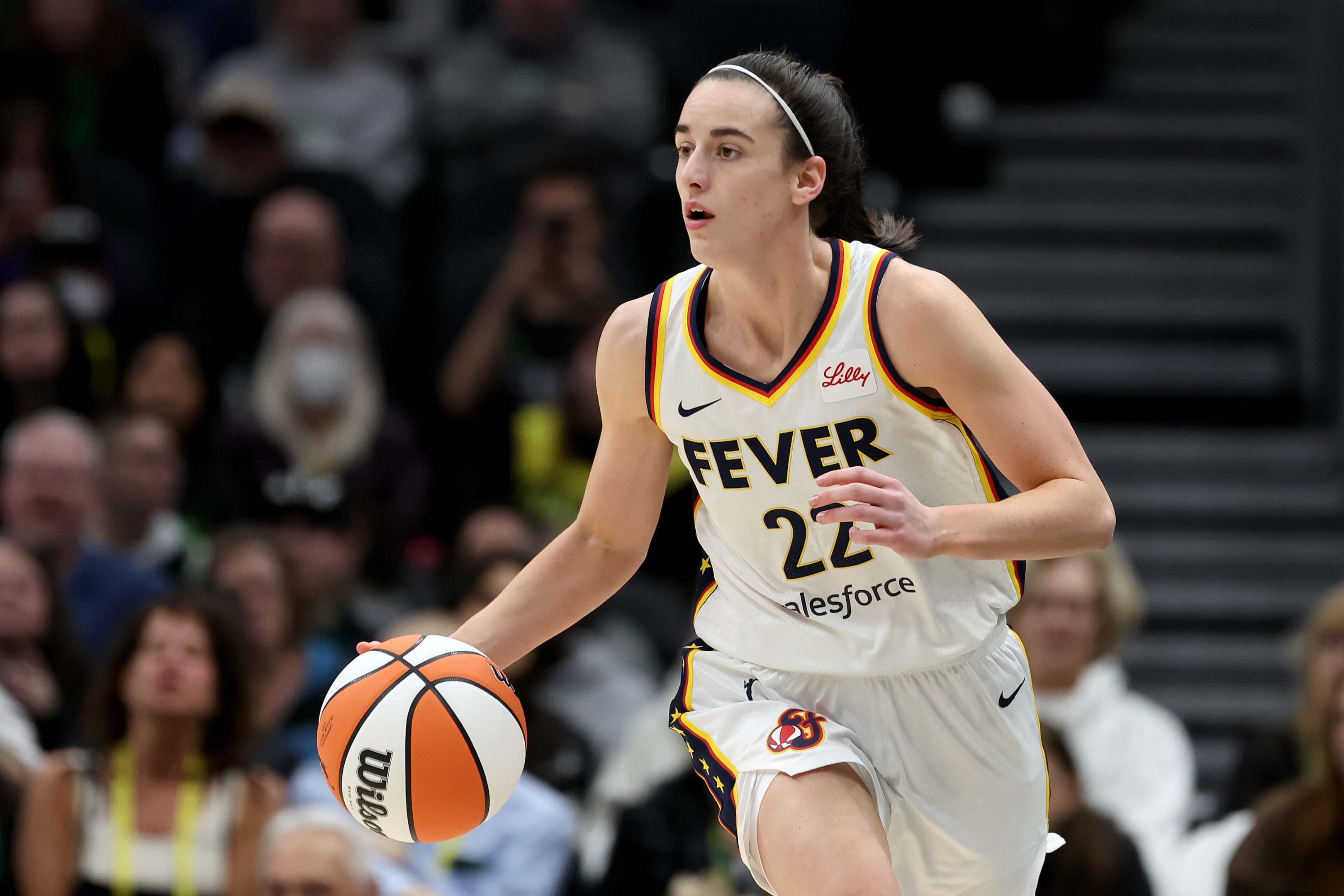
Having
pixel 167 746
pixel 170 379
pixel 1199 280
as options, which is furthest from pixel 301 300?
pixel 1199 280

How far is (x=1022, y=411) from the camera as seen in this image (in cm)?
365

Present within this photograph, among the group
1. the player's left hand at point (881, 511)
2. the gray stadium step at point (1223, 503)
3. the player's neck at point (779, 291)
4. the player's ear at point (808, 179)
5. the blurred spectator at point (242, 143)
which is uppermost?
the player's ear at point (808, 179)

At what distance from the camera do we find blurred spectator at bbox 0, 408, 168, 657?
24.6 ft

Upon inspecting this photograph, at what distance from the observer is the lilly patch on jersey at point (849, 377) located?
3.73 meters

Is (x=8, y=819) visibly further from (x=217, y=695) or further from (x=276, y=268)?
(x=276, y=268)

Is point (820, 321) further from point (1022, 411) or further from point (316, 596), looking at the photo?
point (316, 596)

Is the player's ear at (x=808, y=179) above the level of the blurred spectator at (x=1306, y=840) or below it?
above

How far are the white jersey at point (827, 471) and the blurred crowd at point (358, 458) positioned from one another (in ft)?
7.55

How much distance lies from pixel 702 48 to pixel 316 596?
4.75 metres

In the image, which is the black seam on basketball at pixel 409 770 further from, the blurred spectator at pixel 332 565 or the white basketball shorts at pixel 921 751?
the blurred spectator at pixel 332 565

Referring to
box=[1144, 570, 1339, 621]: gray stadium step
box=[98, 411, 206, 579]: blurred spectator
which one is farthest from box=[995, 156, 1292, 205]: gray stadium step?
box=[98, 411, 206, 579]: blurred spectator

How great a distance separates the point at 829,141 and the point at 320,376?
4979 millimetres

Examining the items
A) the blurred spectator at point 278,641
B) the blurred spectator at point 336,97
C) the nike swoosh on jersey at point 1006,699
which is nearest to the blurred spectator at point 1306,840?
the nike swoosh on jersey at point 1006,699

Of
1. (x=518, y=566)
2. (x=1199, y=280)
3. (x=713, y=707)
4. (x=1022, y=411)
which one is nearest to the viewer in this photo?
(x=1022, y=411)
